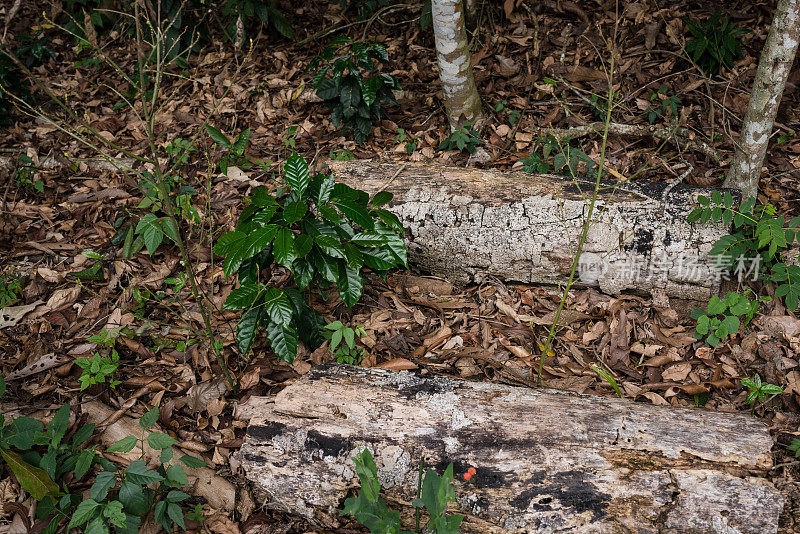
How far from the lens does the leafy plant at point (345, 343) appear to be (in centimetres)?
265

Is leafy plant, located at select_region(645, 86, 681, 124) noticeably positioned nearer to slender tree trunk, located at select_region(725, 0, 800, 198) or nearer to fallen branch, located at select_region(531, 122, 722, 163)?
fallen branch, located at select_region(531, 122, 722, 163)

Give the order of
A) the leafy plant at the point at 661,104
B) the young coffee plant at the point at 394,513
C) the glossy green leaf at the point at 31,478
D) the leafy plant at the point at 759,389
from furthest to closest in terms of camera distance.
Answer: the leafy plant at the point at 661,104 → the leafy plant at the point at 759,389 → the glossy green leaf at the point at 31,478 → the young coffee plant at the point at 394,513

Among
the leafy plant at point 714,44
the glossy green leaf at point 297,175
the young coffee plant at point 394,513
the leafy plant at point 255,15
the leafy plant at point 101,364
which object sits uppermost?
the leafy plant at point 255,15

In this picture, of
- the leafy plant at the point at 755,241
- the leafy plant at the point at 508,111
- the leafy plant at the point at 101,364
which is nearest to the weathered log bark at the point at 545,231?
Result: the leafy plant at the point at 755,241

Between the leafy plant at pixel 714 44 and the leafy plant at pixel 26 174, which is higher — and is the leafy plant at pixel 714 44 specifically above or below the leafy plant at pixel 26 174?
above

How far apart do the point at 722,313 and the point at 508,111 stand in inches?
90.1

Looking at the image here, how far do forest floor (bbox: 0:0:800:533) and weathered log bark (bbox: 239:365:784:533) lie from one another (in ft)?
0.68

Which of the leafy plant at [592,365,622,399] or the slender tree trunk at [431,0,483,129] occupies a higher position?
the slender tree trunk at [431,0,483,129]

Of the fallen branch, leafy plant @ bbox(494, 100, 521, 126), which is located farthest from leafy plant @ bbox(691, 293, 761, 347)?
leafy plant @ bbox(494, 100, 521, 126)

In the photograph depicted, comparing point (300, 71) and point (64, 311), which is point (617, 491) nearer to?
point (64, 311)

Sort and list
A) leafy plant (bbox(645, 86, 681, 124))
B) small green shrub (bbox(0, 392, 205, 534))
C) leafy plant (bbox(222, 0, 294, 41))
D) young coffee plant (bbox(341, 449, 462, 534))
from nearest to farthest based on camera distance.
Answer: young coffee plant (bbox(341, 449, 462, 534)) → small green shrub (bbox(0, 392, 205, 534)) → leafy plant (bbox(645, 86, 681, 124)) → leafy plant (bbox(222, 0, 294, 41))

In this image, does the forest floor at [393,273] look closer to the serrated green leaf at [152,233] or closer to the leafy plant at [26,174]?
the leafy plant at [26,174]

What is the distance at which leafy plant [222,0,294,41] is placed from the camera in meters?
4.73

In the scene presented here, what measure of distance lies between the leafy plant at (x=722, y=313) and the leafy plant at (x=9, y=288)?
396cm
